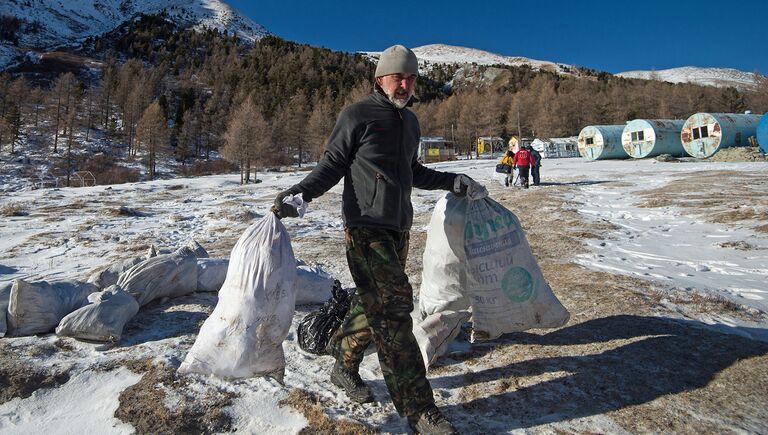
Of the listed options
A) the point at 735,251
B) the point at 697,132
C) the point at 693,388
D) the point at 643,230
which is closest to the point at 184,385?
the point at 693,388

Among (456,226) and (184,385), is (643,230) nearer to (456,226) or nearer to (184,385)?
(456,226)

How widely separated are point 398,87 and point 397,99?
0.05 m

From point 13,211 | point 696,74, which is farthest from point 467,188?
point 696,74

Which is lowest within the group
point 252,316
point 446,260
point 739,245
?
point 739,245

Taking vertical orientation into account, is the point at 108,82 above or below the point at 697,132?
above

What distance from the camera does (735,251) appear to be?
518cm

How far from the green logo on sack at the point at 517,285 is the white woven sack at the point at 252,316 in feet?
3.71

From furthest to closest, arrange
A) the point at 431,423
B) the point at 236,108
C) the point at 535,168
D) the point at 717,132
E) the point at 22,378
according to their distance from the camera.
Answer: the point at 236,108
the point at 717,132
the point at 535,168
the point at 22,378
the point at 431,423

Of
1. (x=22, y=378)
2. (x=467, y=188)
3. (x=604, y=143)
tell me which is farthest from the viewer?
(x=604, y=143)

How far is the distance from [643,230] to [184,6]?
16108cm

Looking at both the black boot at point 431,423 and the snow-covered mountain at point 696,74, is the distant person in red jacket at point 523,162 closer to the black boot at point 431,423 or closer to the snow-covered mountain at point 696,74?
the black boot at point 431,423

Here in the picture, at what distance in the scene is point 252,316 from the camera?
196 centimetres

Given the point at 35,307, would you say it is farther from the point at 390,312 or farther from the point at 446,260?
the point at 446,260

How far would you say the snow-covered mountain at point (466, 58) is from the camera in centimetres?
12634
